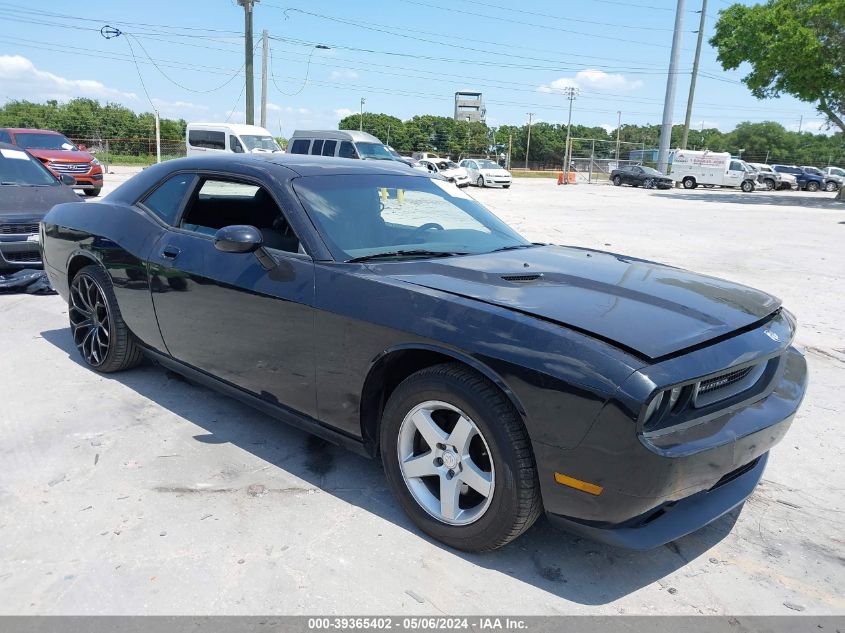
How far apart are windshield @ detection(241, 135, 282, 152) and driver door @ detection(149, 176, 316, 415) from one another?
778 inches

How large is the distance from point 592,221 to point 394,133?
72865 mm

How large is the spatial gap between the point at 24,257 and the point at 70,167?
11518 millimetres

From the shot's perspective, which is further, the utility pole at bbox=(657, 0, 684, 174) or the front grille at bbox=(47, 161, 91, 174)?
the utility pole at bbox=(657, 0, 684, 174)

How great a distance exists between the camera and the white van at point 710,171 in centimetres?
4284

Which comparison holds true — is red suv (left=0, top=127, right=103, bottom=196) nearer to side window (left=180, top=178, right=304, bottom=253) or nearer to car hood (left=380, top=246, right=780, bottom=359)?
side window (left=180, top=178, right=304, bottom=253)

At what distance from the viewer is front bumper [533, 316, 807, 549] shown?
213cm

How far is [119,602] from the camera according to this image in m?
2.35

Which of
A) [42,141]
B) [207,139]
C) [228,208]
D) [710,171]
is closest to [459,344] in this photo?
[228,208]

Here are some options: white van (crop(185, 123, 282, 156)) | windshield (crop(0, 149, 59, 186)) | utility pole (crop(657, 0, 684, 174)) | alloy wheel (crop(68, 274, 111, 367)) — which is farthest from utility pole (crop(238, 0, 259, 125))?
utility pole (crop(657, 0, 684, 174))

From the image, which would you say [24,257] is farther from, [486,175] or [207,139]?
[486,175]

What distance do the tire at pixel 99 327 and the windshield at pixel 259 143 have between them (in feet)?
61.9

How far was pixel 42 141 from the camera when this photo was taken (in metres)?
18.2

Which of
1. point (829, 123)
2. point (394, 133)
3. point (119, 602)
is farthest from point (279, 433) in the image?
point (394, 133)

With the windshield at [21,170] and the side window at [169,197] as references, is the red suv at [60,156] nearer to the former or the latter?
the windshield at [21,170]
